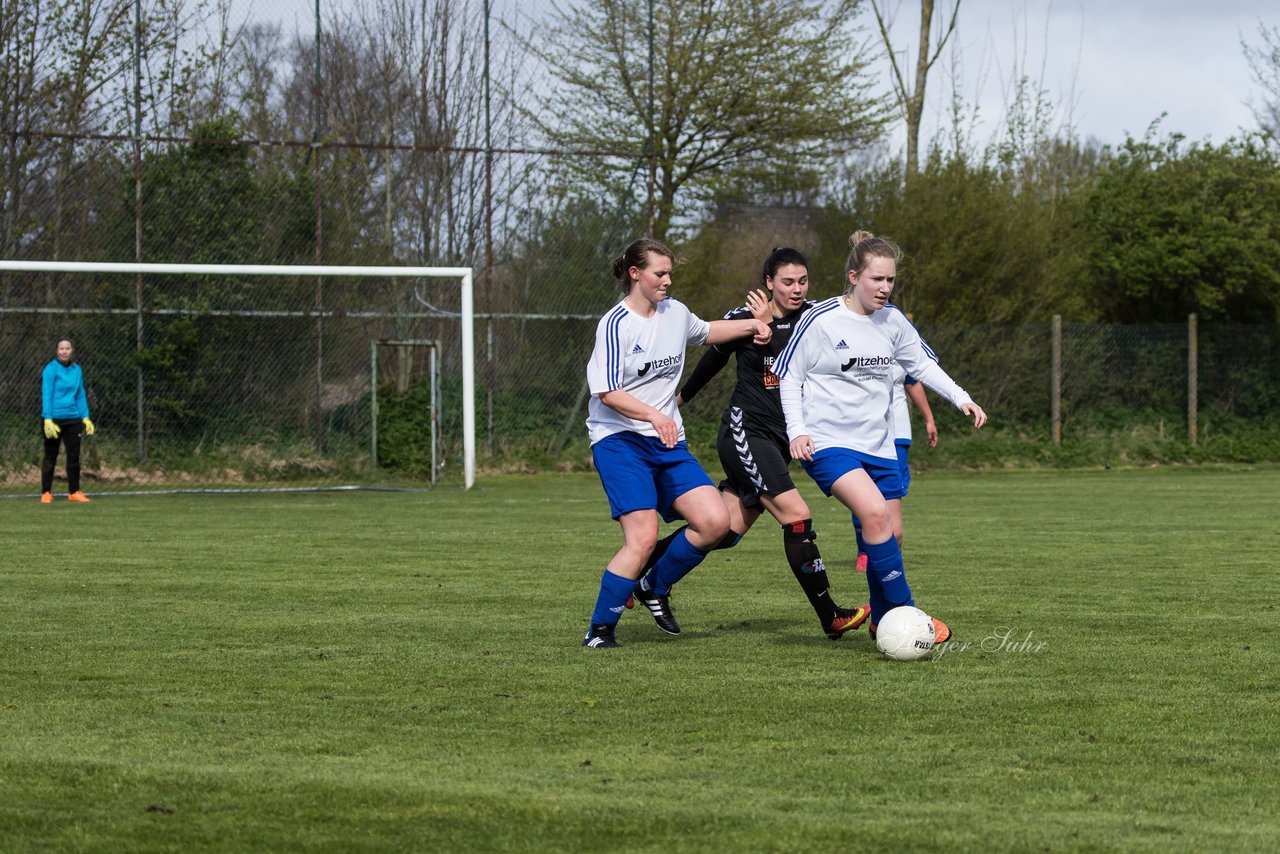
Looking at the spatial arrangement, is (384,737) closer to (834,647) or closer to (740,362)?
(834,647)

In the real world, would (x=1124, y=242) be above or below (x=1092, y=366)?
above

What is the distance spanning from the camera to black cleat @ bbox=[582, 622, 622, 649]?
680cm

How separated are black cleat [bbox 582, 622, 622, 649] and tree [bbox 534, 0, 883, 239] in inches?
727

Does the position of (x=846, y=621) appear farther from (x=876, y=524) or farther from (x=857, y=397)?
(x=857, y=397)

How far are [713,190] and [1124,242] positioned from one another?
23.3 feet

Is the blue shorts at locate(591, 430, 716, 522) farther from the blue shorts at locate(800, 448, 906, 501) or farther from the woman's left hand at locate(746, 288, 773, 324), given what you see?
the woman's left hand at locate(746, 288, 773, 324)

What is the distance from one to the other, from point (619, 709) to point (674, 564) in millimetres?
1917

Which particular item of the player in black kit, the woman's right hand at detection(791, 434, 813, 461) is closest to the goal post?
the player in black kit

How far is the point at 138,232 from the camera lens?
21.0m

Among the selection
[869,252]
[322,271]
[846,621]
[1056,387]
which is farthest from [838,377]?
[1056,387]

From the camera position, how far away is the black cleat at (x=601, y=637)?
268 inches

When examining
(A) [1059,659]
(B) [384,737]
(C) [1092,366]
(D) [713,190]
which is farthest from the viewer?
(D) [713,190]

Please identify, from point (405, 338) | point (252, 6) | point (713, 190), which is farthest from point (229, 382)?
point (713, 190)

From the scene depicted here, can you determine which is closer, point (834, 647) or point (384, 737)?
point (384, 737)
